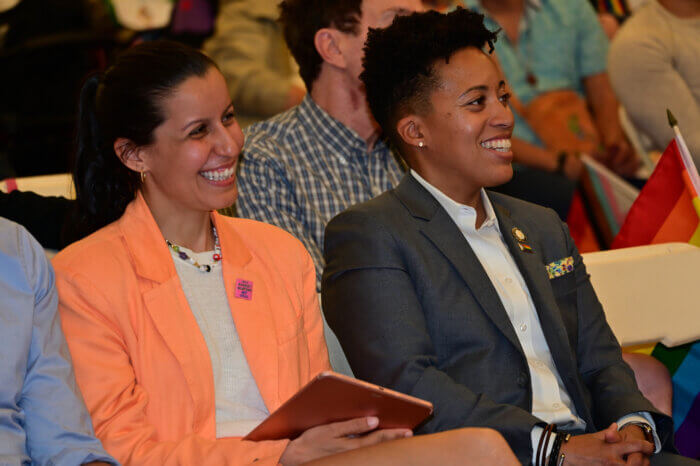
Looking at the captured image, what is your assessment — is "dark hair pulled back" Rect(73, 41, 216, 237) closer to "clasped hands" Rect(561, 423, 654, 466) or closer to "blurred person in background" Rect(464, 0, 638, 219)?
"clasped hands" Rect(561, 423, 654, 466)

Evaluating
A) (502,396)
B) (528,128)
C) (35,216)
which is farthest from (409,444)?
(528,128)

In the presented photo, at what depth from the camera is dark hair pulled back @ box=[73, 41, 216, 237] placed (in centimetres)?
189

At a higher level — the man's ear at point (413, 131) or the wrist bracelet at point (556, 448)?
the man's ear at point (413, 131)

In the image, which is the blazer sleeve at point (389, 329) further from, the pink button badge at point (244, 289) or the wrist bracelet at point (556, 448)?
the pink button badge at point (244, 289)

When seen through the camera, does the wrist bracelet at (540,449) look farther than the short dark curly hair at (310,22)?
No

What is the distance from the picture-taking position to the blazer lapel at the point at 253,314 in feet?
5.90

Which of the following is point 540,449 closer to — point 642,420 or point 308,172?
point 642,420

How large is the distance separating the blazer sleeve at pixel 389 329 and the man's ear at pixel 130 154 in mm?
436

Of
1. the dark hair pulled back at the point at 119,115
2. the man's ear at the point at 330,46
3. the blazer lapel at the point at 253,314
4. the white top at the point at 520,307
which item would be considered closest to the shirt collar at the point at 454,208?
the white top at the point at 520,307

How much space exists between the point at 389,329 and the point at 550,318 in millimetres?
372

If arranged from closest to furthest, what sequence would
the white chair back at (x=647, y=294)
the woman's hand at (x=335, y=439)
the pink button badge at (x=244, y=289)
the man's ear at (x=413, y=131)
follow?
the woman's hand at (x=335, y=439)
the pink button badge at (x=244, y=289)
the man's ear at (x=413, y=131)
the white chair back at (x=647, y=294)

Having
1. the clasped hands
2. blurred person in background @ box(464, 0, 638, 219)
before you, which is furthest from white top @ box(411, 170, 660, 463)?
blurred person in background @ box(464, 0, 638, 219)

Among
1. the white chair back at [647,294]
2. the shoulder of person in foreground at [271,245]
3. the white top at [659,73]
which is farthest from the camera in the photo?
the white top at [659,73]

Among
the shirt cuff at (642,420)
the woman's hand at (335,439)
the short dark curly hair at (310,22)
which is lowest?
the shirt cuff at (642,420)
